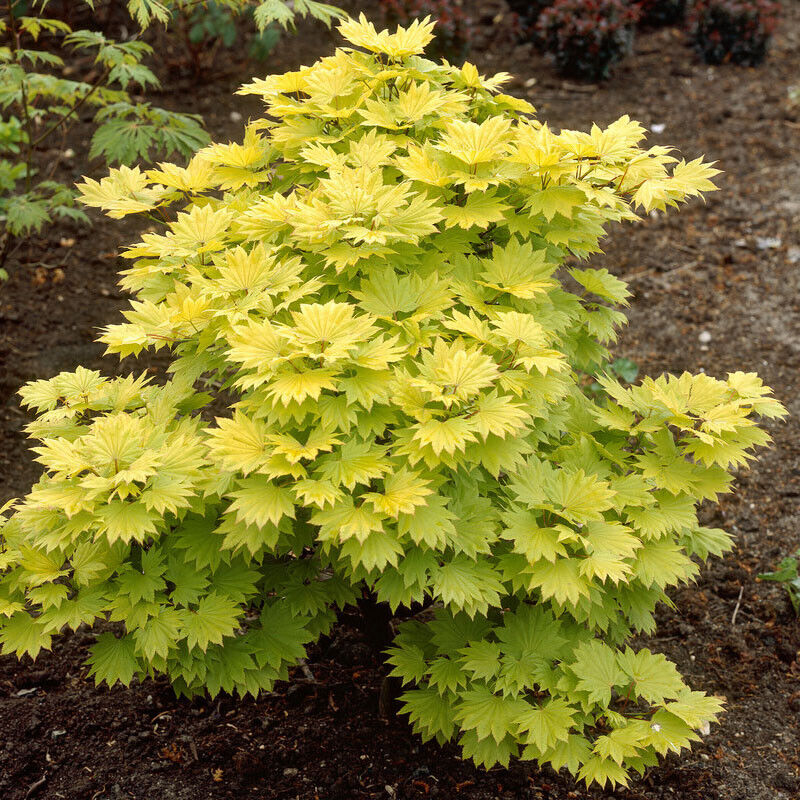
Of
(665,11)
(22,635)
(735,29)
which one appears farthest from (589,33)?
(22,635)

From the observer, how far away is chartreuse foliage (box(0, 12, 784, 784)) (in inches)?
75.9

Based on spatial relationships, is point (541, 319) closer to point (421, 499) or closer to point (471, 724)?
point (421, 499)

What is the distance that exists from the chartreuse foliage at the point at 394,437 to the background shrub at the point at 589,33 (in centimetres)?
510

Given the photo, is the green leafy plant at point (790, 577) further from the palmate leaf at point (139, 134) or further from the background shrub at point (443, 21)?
the background shrub at point (443, 21)

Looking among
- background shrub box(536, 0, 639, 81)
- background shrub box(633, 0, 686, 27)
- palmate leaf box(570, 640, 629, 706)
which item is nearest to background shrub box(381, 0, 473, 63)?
background shrub box(536, 0, 639, 81)

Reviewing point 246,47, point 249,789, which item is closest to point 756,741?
point 249,789


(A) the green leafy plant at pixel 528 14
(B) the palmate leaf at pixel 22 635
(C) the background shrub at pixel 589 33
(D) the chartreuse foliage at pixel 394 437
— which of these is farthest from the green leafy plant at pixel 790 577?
(A) the green leafy plant at pixel 528 14

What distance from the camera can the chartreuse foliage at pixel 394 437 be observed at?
1929 mm

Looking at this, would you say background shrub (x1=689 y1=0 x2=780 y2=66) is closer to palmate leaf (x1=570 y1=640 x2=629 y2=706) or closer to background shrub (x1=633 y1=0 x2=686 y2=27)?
background shrub (x1=633 y1=0 x2=686 y2=27)

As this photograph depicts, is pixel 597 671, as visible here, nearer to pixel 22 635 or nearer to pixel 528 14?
pixel 22 635

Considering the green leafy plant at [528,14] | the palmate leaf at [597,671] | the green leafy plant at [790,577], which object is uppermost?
the green leafy plant at [528,14]

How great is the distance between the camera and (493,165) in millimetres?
2266

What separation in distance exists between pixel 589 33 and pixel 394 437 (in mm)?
6048

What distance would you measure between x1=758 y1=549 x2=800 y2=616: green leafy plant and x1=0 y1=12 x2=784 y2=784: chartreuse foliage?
52.9 inches
